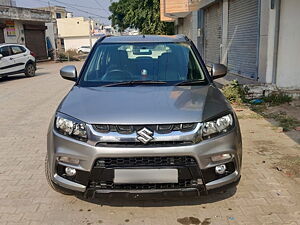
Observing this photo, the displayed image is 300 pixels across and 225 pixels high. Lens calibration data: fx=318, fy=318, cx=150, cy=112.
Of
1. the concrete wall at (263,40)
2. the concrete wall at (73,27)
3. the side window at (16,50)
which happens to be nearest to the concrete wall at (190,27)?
the side window at (16,50)

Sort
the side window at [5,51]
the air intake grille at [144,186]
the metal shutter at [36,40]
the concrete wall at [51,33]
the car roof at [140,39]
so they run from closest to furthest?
1. the air intake grille at [144,186]
2. the car roof at [140,39]
3. the side window at [5,51]
4. the metal shutter at [36,40]
5. the concrete wall at [51,33]

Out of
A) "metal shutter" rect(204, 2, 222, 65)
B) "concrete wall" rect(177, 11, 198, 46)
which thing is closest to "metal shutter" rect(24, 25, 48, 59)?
"concrete wall" rect(177, 11, 198, 46)

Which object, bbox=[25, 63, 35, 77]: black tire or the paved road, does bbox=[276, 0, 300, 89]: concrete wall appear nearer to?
the paved road

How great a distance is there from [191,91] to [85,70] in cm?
140

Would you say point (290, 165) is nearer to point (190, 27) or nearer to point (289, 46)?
point (289, 46)

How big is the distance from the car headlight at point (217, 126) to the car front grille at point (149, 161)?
256mm

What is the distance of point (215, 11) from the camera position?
47.4 ft

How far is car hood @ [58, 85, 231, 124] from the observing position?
8.81 feet

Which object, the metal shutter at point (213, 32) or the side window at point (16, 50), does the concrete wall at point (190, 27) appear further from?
the side window at point (16, 50)

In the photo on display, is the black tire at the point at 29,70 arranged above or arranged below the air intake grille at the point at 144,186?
below

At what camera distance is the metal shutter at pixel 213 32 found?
45.6 ft

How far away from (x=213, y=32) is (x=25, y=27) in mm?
18856

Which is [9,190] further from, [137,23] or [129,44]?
[137,23]

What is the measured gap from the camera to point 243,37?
10.4 m
